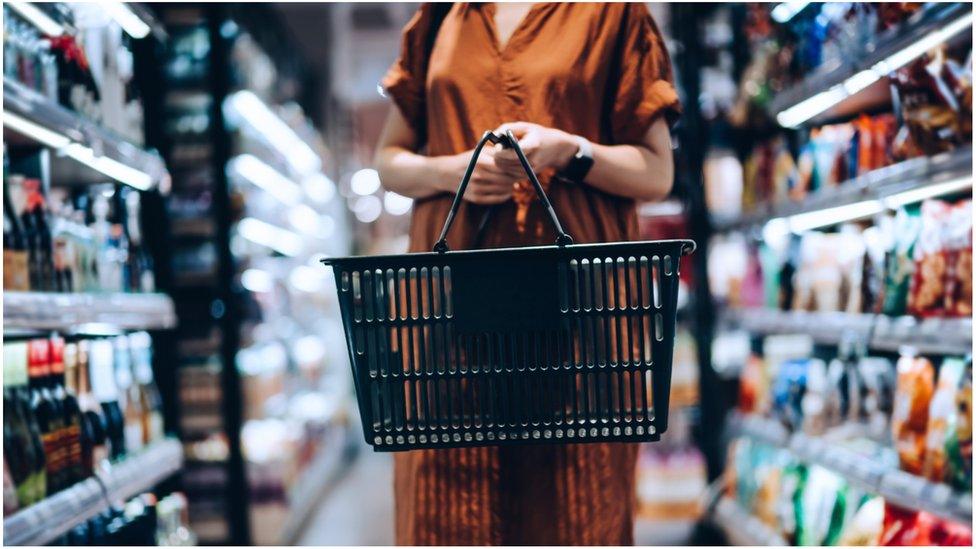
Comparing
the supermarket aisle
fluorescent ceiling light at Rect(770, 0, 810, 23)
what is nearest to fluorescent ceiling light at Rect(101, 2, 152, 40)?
fluorescent ceiling light at Rect(770, 0, 810, 23)

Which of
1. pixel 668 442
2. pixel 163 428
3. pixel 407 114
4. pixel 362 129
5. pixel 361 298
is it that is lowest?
pixel 668 442

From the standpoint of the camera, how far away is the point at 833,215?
9.99 feet

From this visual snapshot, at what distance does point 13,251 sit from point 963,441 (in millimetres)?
2072

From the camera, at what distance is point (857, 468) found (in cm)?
259

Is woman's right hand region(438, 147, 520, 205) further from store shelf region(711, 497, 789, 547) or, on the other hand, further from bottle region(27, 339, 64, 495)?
store shelf region(711, 497, 789, 547)

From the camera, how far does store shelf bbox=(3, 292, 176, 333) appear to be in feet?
6.35

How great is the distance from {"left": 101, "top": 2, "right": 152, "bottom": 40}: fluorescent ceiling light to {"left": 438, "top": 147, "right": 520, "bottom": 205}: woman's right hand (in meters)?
1.36

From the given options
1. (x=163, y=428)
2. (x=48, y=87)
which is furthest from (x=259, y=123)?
(x=48, y=87)

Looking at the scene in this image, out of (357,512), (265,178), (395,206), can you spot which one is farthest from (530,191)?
(395,206)

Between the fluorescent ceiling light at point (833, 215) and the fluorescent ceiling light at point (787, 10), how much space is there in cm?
62

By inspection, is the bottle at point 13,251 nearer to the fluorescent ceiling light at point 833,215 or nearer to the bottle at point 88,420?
the bottle at point 88,420

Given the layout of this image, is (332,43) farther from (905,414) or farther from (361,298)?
(361,298)

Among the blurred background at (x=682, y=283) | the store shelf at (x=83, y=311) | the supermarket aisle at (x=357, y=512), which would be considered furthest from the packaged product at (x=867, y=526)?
the supermarket aisle at (x=357, y=512)

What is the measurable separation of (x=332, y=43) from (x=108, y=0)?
5.74 m
